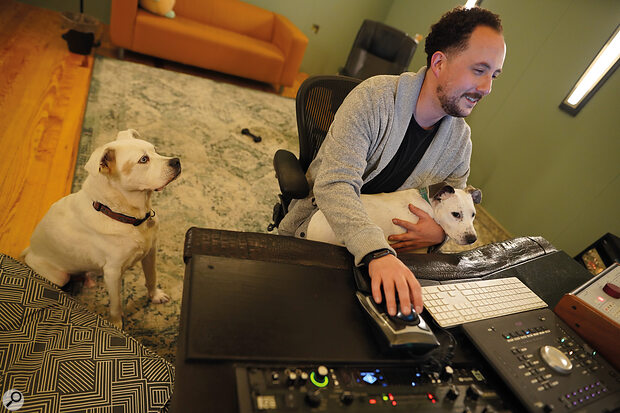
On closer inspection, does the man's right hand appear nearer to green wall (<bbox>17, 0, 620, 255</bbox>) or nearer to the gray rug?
the gray rug

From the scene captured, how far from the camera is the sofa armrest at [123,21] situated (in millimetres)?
3270

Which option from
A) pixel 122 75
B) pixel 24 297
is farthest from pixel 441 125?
pixel 122 75

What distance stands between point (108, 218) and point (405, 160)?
3.77 feet

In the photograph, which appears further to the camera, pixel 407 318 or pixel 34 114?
pixel 34 114

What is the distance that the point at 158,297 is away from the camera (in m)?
1.56

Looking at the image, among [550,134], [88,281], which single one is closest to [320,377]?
[88,281]

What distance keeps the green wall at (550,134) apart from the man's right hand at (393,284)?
9.25 ft

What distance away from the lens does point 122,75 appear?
130 inches

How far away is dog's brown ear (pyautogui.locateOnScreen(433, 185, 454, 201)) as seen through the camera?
4.39 ft

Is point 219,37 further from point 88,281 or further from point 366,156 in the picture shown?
point 366,156

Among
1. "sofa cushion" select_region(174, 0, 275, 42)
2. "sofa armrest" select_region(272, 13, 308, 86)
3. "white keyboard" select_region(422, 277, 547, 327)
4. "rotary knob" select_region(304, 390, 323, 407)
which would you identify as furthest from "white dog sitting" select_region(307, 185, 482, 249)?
"sofa cushion" select_region(174, 0, 275, 42)

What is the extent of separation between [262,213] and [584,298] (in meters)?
1.83

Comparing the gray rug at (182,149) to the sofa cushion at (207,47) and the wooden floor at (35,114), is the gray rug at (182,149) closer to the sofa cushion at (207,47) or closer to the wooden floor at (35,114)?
the wooden floor at (35,114)

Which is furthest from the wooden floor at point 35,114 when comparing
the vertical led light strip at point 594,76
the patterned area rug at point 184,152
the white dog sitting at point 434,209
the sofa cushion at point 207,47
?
the white dog sitting at point 434,209
